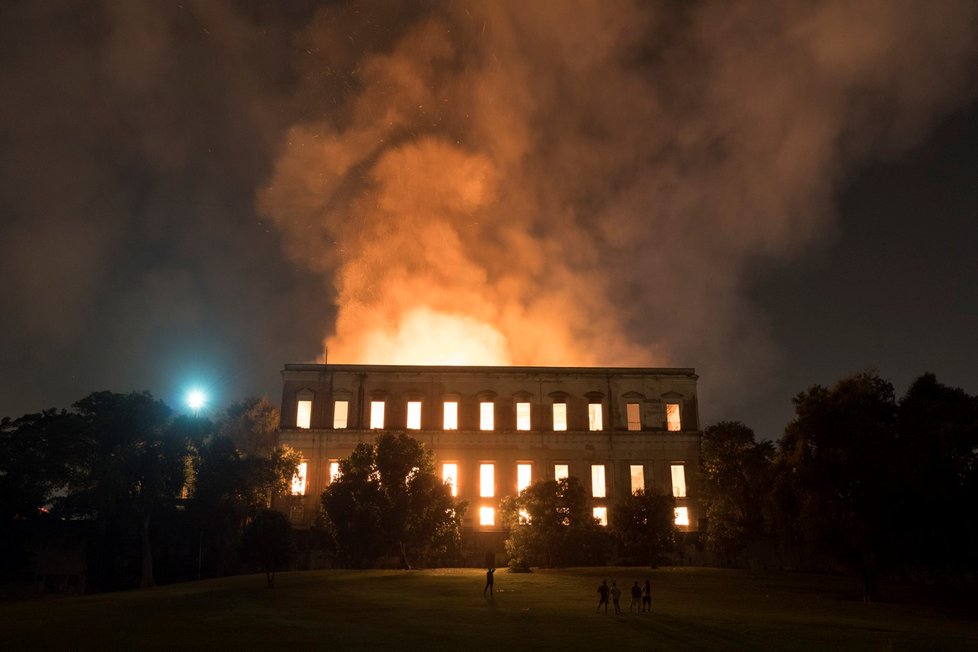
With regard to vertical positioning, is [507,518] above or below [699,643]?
above

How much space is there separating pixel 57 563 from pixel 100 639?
3015 centimetres

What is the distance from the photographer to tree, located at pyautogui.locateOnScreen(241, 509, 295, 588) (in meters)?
39.0

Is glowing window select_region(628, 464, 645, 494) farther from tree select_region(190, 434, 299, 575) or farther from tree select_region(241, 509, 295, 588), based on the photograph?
tree select_region(241, 509, 295, 588)

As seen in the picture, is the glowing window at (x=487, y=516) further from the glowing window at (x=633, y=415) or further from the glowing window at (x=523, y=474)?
the glowing window at (x=633, y=415)

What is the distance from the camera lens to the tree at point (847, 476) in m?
39.1

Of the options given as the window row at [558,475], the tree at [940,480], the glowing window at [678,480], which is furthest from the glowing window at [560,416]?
the tree at [940,480]

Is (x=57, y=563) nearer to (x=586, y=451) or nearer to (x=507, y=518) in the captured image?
(x=507, y=518)

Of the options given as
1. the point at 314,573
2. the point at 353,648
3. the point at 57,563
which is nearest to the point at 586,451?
the point at 314,573

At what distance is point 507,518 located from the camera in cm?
5391

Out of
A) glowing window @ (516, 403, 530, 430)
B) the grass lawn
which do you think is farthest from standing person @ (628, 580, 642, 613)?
glowing window @ (516, 403, 530, 430)

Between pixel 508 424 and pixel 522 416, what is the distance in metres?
1.49

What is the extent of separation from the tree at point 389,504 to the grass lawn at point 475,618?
4.57m

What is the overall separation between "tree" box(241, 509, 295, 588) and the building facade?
24285 millimetres

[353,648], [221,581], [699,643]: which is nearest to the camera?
[353,648]
